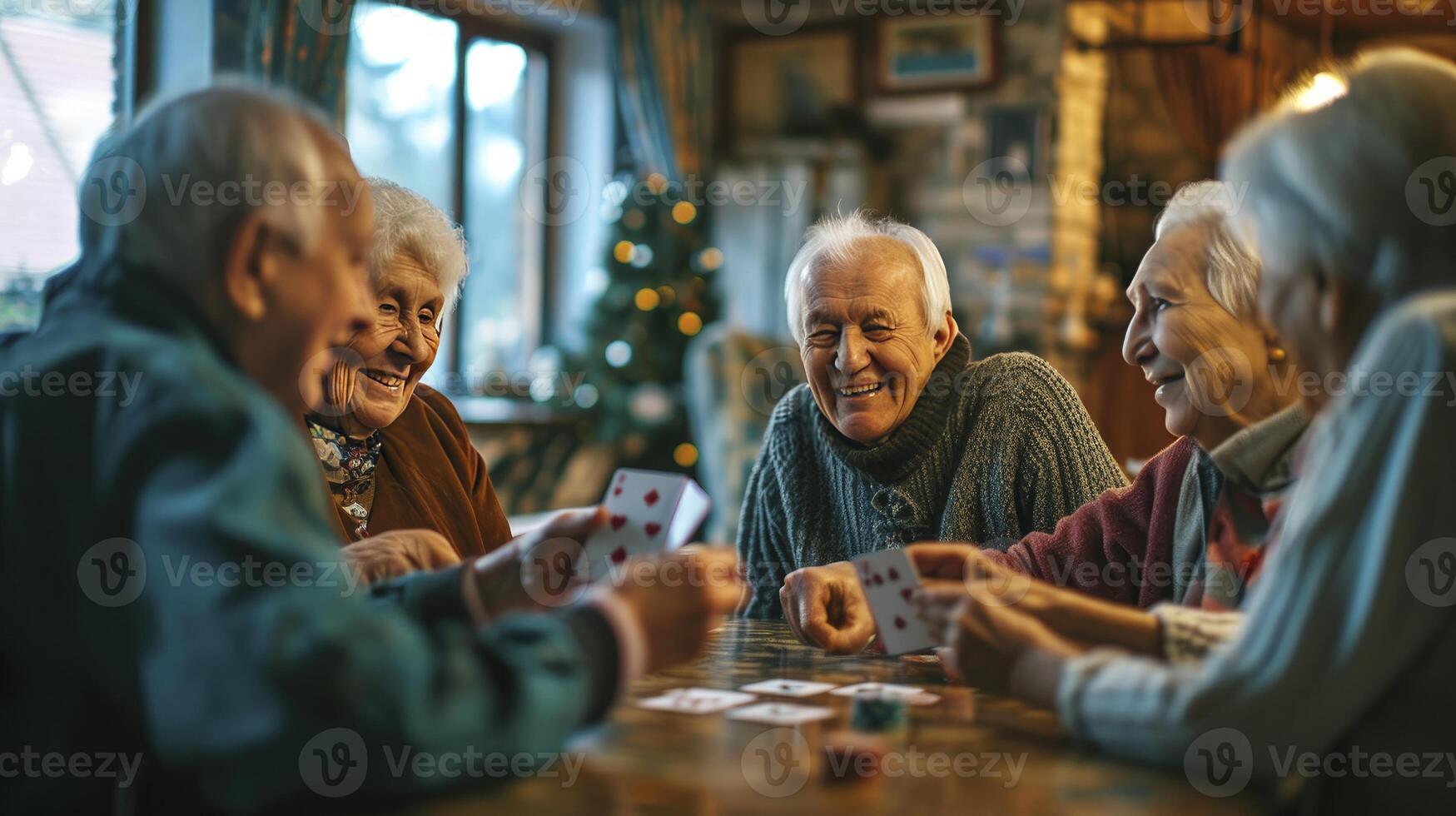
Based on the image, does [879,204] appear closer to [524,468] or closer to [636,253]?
[636,253]

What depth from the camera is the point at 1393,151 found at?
1.15 meters

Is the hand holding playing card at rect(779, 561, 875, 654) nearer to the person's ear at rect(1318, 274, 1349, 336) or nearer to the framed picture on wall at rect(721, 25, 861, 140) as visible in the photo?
the person's ear at rect(1318, 274, 1349, 336)

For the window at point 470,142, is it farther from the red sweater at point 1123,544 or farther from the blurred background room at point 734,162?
the red sweater at point 1123,544

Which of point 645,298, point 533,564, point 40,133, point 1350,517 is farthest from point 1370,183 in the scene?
point 645,298

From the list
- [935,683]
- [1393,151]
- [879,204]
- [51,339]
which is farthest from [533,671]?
[879,204]

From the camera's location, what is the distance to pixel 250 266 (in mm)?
1133

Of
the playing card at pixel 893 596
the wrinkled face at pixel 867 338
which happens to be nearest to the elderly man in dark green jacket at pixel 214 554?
the playing card at pixel 893 596

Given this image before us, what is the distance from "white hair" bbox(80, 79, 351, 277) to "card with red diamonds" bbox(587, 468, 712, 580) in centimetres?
58

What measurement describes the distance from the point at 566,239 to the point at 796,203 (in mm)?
1321

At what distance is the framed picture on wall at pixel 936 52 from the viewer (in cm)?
687

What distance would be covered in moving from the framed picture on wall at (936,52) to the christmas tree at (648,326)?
1.46m

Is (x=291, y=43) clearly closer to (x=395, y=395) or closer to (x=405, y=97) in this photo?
(x=405, y=97)

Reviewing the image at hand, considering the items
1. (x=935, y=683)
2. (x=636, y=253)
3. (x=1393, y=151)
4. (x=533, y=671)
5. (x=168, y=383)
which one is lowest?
(x=935, y=683)

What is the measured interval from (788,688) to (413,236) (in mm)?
1112
